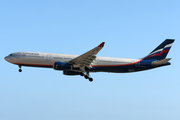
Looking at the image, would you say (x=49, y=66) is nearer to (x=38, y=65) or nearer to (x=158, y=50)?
(x=38, y=65)

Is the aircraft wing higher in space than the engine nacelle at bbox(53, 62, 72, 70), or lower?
higher

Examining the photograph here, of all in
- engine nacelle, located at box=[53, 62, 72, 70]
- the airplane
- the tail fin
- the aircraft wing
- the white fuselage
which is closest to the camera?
the aircraft wing

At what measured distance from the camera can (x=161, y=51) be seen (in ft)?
180

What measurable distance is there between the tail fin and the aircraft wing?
11026 mm

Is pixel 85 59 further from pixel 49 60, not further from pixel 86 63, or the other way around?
pixel 49 60

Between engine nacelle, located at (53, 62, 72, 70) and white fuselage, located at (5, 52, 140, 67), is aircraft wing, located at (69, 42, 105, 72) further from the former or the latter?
white fuselage, located at (5, 52, 140, 67)

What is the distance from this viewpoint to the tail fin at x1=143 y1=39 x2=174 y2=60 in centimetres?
5431

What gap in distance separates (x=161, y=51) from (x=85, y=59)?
15.1 metres

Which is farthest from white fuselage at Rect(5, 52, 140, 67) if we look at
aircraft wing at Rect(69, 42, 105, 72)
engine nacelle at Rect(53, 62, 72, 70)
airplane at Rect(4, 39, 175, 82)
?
engine nacelle at Rect(53, 62, 72, 70)

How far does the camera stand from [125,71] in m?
52.2

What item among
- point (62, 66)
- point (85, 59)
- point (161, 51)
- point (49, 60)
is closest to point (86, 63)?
point (85, 59)

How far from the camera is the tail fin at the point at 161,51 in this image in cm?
5431

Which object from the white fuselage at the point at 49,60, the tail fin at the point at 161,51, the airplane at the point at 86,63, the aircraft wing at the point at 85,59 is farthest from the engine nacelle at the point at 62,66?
the tail fin at the point at 161,51

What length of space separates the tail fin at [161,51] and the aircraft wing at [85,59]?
11.0 metres
